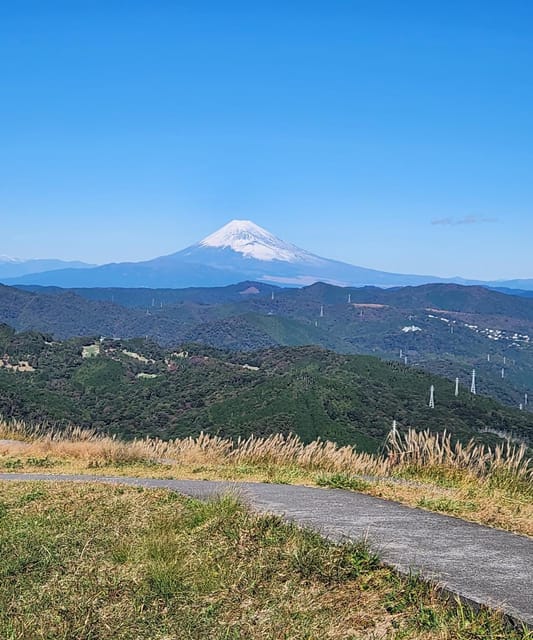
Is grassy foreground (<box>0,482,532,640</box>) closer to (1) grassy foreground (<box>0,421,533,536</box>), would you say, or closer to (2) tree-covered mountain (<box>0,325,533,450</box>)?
(1) grassy foreground (<box>0,421,533,536</box>)

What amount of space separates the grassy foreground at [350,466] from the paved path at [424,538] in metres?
0.53

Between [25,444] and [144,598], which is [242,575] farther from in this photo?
[25,444]

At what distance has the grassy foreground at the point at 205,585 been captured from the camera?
4109 millimetres

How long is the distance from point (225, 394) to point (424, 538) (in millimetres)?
79440

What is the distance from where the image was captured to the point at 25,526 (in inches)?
246

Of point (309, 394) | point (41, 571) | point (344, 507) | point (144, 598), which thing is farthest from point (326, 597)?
point (309, 394)

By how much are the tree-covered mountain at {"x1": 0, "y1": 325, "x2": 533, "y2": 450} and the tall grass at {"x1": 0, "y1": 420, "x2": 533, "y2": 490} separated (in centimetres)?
4941

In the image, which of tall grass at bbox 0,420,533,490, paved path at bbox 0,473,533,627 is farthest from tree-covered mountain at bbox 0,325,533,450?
paved path at bbox 0,473,533,627

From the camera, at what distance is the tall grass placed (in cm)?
941

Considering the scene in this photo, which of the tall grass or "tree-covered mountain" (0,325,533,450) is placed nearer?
the tall grass

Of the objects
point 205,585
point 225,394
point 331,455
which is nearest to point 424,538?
point 205,585

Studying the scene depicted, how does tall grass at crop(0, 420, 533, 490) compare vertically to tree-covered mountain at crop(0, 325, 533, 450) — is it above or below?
above

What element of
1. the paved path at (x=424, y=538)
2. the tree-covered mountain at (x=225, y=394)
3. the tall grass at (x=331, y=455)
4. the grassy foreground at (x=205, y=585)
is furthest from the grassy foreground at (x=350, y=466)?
the tree-covered mountain at (x=225, y=394)

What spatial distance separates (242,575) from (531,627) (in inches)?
75.2
